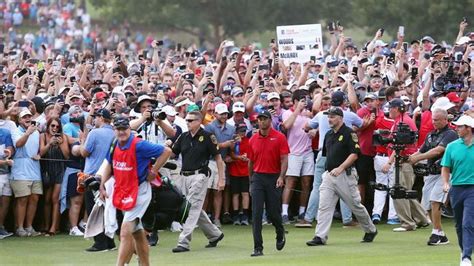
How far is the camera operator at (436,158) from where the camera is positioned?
2058 centimetres

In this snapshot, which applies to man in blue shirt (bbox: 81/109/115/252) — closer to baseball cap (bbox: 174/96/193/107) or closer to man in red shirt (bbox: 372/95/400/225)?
baseball cap (bbox: 174/96/193/107)

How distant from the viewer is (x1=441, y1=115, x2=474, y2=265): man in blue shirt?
59.5 feet

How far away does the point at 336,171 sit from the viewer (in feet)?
69.2

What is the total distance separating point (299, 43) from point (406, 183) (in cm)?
734

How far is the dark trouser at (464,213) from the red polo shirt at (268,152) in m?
3.00

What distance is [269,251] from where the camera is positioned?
20828 mm

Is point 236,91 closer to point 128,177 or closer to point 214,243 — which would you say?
point 214,243

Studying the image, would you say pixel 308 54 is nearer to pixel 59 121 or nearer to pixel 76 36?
pixel 59 121

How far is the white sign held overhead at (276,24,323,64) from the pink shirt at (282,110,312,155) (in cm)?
541

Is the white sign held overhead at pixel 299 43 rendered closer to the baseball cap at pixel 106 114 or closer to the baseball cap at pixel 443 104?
the baseball cap at pixel 443 104

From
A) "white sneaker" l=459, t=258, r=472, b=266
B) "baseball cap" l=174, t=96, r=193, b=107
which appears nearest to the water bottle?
"baseball cap" l=174, t=96, r=193, b=107

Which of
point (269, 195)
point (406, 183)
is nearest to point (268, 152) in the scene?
point (269, 195)

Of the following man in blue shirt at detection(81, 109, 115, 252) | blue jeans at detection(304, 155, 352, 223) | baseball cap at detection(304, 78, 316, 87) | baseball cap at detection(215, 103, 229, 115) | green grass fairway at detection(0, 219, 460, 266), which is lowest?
green grass fairway at detection(0, 219, 460, 266)

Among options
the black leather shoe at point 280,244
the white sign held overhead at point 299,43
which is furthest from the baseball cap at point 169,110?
the white sign held overhead at point 299,43
